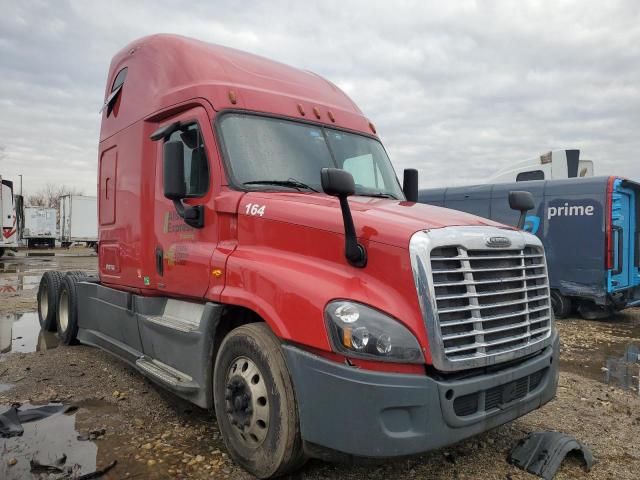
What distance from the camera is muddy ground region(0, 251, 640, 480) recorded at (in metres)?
3.48

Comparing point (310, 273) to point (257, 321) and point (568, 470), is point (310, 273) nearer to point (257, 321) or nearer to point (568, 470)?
point (257, 321)

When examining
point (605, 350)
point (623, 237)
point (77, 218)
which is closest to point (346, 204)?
point (605, 350)

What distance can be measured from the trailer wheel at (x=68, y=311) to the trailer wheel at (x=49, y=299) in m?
0.11

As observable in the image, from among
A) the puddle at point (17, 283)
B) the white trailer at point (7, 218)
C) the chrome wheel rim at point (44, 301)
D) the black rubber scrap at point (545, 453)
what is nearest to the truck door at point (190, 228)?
the black rubber scrap at point (545, 453)

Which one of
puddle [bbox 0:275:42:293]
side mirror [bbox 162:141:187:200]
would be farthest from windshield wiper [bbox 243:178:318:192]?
puddle [bbox 0:275:42:293]

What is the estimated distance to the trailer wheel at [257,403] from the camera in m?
3.04

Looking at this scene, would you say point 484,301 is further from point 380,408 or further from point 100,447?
point 100,447

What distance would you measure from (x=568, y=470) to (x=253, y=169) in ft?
10.2

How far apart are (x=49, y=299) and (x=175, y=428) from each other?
4.53m

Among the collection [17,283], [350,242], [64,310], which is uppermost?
[350,242]

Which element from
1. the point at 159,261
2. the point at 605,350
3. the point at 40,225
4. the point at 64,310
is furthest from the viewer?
the point at 40,225

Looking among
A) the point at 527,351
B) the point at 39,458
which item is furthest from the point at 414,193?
the point at 39,458

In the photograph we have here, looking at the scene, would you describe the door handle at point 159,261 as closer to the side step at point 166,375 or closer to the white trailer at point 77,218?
the side step at point 166,375

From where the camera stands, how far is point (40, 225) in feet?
114
